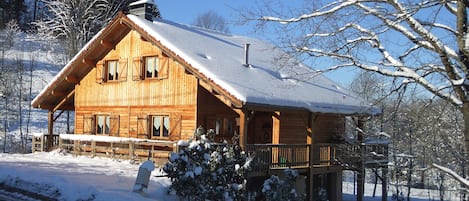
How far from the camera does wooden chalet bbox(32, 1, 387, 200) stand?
17641 millimetres

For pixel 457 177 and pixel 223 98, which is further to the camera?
pixel 223 98

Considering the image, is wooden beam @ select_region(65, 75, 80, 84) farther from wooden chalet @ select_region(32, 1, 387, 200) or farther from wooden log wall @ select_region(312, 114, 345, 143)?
wooden log wall @ select_region(312, 114, 345, 143)

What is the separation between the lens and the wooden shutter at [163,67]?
20316 millimetres

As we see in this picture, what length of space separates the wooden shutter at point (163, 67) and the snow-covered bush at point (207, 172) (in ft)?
20.5

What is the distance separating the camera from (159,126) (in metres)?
21.1

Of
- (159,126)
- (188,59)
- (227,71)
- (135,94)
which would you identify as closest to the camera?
(188,59)

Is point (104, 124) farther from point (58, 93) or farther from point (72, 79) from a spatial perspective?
point (58, 93)

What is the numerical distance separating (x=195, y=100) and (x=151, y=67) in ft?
10.7

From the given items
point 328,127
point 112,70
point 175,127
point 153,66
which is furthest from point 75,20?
point 328,127

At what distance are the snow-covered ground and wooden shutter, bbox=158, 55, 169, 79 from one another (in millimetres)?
3779

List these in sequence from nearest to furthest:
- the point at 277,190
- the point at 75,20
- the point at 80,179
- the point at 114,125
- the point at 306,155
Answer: the point at 80,179 < the point at 277,190 < the point at 306,155 < the point at 114,125 < the point at 75,20

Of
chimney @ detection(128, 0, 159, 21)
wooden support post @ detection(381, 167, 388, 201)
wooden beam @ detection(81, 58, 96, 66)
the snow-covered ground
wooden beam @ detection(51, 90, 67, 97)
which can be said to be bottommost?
wooden support post @ detection(381, 167, 388, 201)

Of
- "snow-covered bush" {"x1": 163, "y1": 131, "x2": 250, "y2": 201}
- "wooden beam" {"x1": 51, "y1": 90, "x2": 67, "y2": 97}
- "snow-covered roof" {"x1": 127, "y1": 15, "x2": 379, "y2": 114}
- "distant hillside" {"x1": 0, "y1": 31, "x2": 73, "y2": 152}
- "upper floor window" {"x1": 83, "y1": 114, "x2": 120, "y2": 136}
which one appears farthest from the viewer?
"distant hillside" {"x1": 0, "y1": 31, "x2": 73, "y2": 152}

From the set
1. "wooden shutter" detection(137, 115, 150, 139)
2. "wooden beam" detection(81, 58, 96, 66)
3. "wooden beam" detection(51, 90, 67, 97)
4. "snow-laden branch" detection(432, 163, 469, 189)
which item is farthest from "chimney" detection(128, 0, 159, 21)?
"snow-laden branch" detection(432, 163, 469, 189)
